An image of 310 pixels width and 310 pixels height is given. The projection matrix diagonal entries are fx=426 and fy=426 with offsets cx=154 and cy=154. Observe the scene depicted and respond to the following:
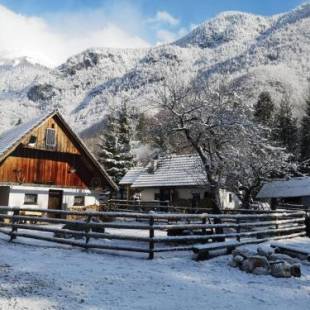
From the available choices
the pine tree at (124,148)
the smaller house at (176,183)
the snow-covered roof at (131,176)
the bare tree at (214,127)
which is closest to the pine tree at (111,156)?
the pine tree at (124,148)

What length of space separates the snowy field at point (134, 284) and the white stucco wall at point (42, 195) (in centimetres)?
1597

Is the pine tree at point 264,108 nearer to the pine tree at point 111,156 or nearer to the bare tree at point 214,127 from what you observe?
the pine tree at point 111,156

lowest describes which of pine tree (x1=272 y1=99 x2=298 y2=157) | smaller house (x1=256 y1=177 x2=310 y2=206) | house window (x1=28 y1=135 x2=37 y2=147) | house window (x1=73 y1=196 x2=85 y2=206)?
house window (x1=73 y1=196 x2=85 y2=206)

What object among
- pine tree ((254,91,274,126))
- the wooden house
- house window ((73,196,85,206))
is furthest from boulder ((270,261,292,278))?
pine tree ((254,91,274,126))

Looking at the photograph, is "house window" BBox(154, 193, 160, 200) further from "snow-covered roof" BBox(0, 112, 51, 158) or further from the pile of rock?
the pile of rock

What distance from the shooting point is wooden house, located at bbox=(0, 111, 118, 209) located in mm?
27656

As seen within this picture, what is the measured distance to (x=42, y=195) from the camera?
95.5ft

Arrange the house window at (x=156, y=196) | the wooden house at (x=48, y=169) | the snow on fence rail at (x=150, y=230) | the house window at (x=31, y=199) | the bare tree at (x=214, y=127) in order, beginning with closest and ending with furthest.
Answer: the snow on fence rail at (x=150, y=230) < the bare tree at (x=214, y=127) < the wooden house at (x=48, y=169) < the house window at (x=31, y=199) < the house window at (x=156, y=196)

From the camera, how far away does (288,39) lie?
185375mm

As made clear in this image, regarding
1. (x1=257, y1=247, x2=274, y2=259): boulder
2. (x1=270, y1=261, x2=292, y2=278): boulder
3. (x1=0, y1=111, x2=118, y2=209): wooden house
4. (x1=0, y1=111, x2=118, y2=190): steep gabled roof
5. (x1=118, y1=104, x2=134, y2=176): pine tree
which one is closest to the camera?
(x1=270, y1=261, x2=292, y2=278): boulder

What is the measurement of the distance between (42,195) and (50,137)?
4.06 metres

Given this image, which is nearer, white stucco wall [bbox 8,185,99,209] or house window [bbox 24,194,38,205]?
white stucco wall [bbox 8,185,99,209]

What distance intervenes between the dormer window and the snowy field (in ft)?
58.2

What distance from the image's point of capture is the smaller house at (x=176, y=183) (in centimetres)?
3812
